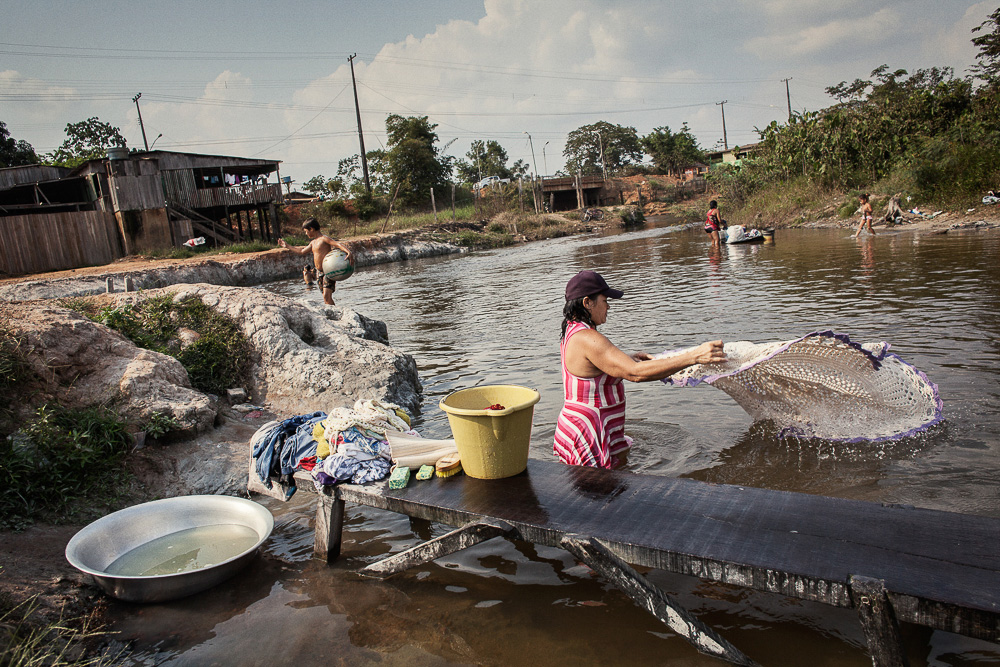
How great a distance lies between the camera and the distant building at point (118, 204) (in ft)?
75.4

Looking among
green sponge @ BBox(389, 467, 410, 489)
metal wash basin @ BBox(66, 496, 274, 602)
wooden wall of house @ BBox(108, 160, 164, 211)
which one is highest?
wooden wall of house @ BBox(108, 160, 164, 211)

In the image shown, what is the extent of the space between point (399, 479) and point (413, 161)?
157 ft

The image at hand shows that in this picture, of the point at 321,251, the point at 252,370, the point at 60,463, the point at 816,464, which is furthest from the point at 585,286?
the point at 321,251

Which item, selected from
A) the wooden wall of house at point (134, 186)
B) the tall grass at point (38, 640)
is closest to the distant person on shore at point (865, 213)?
the tall grass at point (38, 640)

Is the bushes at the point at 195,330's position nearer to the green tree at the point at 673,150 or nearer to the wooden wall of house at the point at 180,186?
the wooden wall of house at the point at 180,186

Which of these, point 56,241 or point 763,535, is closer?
point 763,535

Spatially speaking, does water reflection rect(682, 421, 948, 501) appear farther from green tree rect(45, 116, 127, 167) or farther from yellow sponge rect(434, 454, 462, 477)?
green tree rect(45, 116, 127, 167)

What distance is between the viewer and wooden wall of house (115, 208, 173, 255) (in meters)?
27.8

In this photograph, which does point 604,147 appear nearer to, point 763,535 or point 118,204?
point 118,204

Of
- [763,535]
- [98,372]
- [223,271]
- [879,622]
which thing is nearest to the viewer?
[879,622]

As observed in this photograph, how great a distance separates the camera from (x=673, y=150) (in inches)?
2822

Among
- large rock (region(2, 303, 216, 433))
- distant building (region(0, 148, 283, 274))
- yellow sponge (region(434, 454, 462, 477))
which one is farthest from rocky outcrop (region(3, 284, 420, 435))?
distant building (region(0, 148, 283, 274))

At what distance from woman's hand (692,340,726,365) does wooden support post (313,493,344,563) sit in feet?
7.34

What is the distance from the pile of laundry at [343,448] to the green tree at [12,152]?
147ft
